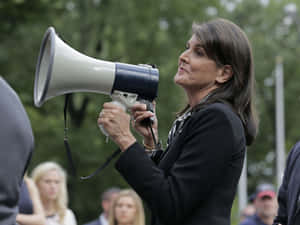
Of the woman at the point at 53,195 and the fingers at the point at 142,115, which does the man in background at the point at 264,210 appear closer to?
the woman at the point at 53,195

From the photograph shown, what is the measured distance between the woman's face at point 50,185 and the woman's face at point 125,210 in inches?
29.8

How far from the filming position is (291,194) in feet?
12.0

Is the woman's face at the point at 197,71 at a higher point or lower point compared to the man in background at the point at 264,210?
higher

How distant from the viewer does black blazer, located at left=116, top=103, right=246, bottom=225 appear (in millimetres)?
2523

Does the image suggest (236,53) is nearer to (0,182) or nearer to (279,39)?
(0,182)

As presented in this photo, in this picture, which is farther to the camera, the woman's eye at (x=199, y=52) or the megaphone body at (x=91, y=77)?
the woman's eye at (x=199, y=52)

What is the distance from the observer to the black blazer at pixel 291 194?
355cm

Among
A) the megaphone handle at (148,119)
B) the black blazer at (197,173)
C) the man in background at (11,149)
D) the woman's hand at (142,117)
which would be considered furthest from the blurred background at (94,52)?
the man in background at (11,149)

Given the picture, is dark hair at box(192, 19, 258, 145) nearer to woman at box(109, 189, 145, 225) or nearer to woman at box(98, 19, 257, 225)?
woman at box(98, 19, 257, 225)

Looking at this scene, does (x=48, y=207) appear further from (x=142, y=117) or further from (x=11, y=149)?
(x=11, y=149)

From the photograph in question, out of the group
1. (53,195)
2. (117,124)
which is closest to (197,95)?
(117,124)

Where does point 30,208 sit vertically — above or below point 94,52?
below

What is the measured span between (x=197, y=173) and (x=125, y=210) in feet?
14.6

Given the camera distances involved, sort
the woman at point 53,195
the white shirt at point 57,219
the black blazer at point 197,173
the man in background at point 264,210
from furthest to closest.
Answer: the man in background at point 264,210, the woman at point 53,195, the white shirt at point 57,219, the black blazer at point 197,173
